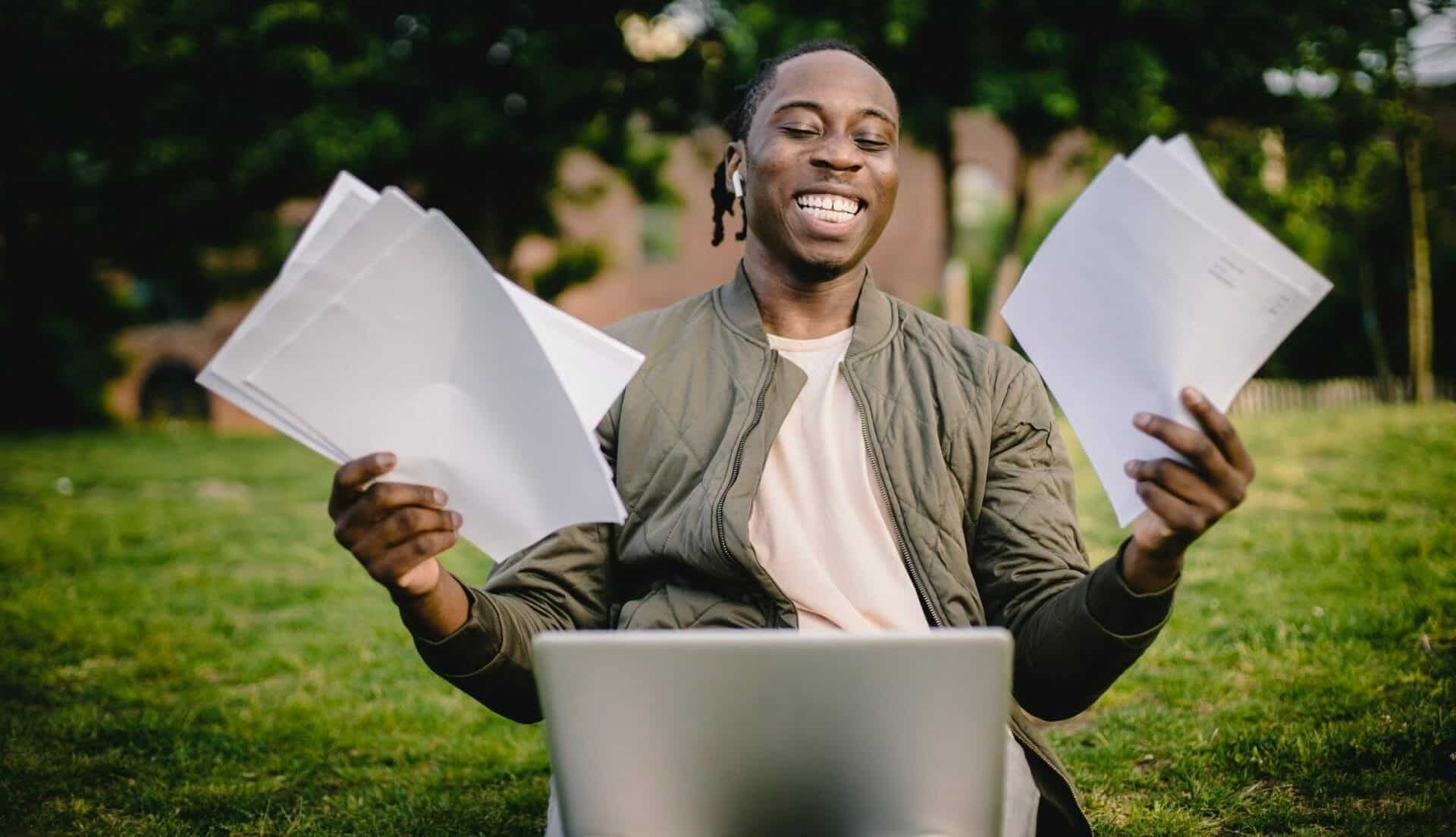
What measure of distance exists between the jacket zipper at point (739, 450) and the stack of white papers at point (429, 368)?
1.60 feet

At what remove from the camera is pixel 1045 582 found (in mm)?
2084

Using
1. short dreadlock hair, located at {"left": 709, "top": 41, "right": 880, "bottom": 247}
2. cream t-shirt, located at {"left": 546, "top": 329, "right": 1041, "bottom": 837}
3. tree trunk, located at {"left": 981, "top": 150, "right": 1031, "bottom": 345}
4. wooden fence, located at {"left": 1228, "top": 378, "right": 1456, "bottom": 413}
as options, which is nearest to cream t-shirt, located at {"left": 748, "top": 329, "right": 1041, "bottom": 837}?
cream t-shirt, located at {"left": 546, "top": 329, "right": 1041, "bottom": 837}

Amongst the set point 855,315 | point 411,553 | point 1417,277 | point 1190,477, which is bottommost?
point 1417,277

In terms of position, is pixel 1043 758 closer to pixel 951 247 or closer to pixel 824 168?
pixel 824 168

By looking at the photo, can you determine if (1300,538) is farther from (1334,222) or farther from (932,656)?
(1334,222)

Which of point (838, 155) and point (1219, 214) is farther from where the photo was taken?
point (838, 155)

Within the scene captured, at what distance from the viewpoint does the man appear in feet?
6.63

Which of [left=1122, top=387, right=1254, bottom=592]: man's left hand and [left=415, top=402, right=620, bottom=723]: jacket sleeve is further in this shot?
[left=415, top=402, right=620, bottom=723]: jacket sleeve

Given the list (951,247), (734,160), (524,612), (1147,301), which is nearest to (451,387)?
(524,612)

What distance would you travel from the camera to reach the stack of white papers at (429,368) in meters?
1.47

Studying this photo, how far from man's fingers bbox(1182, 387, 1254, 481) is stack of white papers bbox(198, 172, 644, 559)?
29.2 inches

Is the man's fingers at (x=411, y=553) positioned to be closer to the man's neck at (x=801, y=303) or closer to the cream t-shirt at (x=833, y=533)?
the cream t-shirt at (x=833, y=533)

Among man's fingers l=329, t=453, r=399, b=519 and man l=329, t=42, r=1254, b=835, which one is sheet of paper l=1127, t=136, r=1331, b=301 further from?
man's fingers l=329, t=453, r=399, b=519

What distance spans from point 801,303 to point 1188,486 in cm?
100
